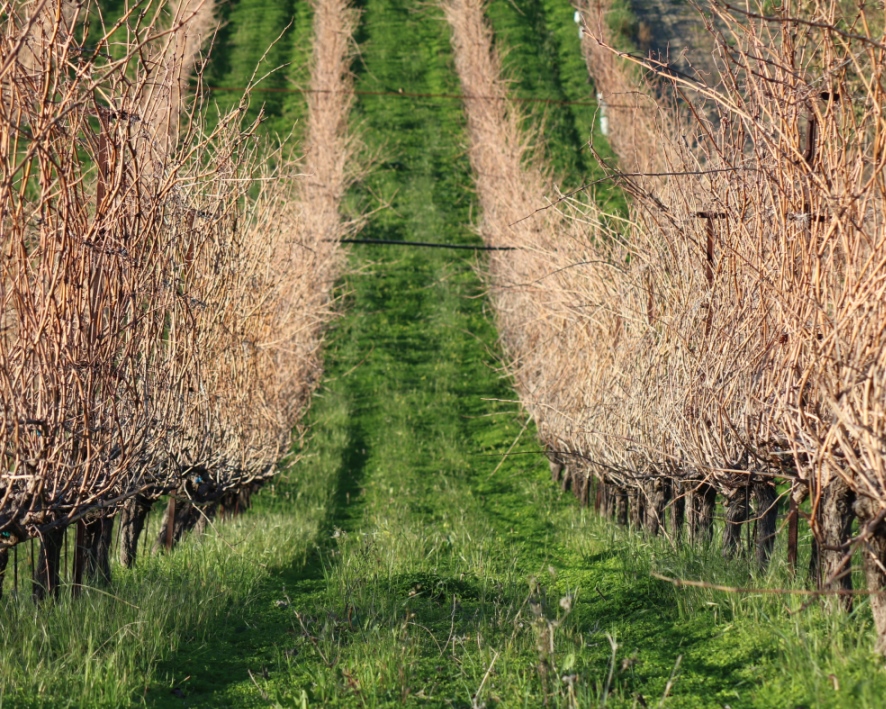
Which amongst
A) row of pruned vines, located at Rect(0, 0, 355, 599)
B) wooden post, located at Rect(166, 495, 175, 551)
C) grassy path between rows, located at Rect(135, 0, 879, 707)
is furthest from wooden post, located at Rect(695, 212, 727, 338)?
wooden post, located at Rect(166, 495, 175, 551)

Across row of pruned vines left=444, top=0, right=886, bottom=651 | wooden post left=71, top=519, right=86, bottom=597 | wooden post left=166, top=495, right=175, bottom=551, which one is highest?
row of pruned vines left=444, top=0, right=886, bottom=651

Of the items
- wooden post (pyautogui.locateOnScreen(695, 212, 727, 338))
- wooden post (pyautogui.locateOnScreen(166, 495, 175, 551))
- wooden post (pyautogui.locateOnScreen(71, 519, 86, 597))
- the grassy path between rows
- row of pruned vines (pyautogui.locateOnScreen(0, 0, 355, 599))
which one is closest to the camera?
row of pruned vines (pyautogui.locateOnScreen(0, 0, 355, 599))

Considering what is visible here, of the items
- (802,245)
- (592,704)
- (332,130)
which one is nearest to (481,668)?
(592,704)

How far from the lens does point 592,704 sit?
402cm

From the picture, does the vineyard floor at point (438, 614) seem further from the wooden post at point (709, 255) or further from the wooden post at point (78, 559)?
the wooden post at point (709, 255)

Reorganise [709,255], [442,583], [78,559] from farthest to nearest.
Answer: [442,583] → [709,255] → [78,559]

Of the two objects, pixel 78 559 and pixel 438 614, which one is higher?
pixel 78 559

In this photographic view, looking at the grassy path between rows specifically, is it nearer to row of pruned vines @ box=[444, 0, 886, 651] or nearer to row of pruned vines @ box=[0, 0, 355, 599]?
row of pruned vines @ box=[444, 0, 886, 651]

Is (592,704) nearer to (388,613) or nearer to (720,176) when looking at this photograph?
(388,613)

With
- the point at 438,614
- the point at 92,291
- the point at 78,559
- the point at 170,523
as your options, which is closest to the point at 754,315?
the point at 438,614

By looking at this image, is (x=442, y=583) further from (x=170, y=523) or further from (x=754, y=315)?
(x=170, y=523)

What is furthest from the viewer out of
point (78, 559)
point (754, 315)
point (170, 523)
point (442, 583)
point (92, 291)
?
point (170, 523)

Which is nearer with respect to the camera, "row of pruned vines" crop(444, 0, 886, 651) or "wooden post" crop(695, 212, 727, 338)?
"row of pruned vines" crop(444, 0, 886, 651)

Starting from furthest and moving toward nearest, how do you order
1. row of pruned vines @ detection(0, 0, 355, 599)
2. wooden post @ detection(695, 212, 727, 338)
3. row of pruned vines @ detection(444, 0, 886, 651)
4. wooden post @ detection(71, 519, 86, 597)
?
wooden post @ detection(695, 212, 727, 338) → wooden post @ detection(71, 519, 86, 597) → row of pruned vines @ detection(0, 0, 355, 599) → row of pruned vines @ detection(444, 0, 886, 651)
